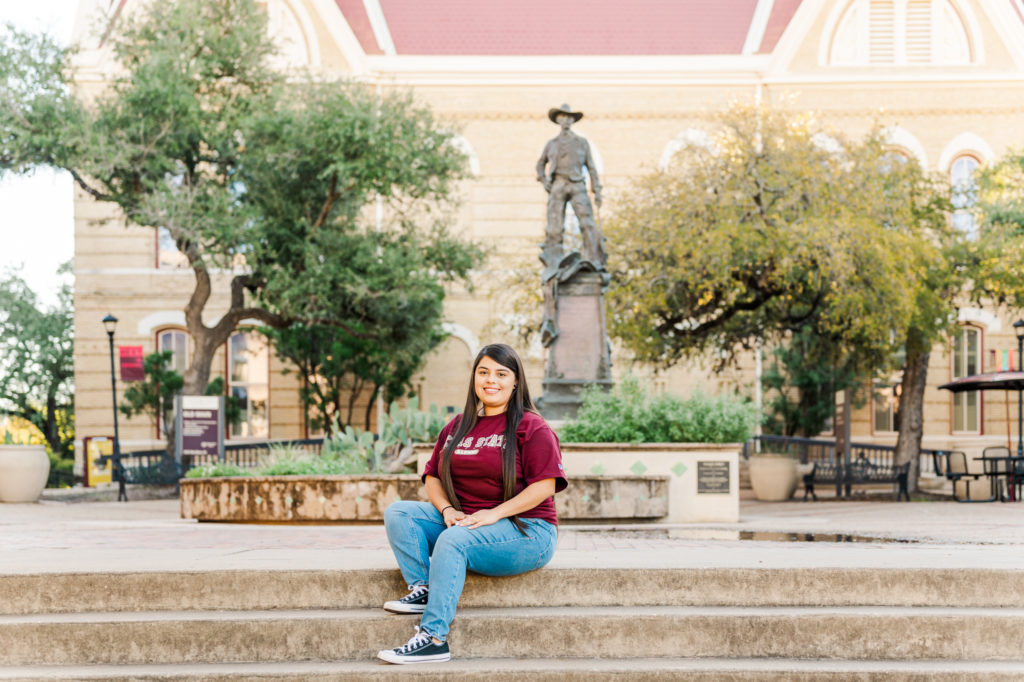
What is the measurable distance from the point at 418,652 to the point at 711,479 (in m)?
8.29

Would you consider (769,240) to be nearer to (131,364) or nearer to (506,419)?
(506,419)

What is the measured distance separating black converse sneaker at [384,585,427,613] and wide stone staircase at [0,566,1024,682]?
0.20ft

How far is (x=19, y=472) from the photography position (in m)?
19.9

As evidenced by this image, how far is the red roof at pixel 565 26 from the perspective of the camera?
99.7 ft

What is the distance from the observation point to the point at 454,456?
5598mm

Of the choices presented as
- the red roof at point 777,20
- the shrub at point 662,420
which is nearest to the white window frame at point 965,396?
the red roof at point 777,20

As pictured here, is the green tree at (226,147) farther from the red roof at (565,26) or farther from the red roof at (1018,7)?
the red roof at (1018,7)

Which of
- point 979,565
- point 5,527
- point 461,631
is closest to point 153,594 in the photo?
point 461,631

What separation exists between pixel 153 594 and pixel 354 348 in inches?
858

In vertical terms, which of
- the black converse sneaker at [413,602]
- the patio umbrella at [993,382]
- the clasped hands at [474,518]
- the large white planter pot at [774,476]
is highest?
the patio umbrella at [993,382]

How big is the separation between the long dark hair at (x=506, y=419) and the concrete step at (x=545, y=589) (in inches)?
20.5

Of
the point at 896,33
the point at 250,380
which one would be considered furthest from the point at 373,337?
the point at 896,33

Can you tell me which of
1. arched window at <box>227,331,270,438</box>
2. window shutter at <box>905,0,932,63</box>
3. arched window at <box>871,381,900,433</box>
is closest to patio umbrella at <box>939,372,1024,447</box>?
arched window at <box>871,381,900,433</box>

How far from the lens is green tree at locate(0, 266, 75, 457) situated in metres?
36.2
